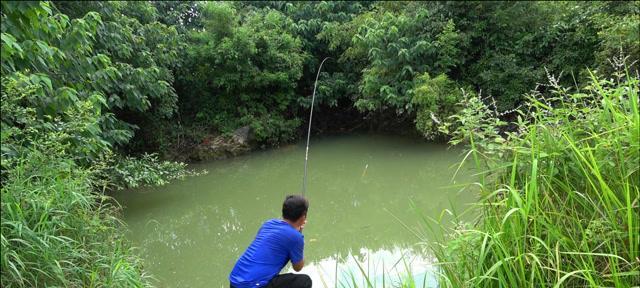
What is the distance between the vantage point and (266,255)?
2.74 m

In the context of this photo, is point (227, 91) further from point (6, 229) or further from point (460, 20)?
point (6, 229)

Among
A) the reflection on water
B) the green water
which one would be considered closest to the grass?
the green water

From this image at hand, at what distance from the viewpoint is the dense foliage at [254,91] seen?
91.8 inches

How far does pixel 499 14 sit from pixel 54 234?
7.93m

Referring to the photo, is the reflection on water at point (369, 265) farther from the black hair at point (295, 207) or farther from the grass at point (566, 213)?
the grass at point (566, 213)

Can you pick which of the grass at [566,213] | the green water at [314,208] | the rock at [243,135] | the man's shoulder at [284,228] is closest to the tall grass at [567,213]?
the grass at [566,213]

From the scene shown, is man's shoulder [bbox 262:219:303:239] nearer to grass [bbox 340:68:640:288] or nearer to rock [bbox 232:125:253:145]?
grass [bbox 340:68:640:288]

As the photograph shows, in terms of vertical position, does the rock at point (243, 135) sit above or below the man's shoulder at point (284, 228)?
below

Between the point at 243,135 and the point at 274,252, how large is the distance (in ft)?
23.1

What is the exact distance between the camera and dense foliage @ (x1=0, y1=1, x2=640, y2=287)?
91.8 inches

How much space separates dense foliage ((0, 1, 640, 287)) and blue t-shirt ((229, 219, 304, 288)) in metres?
0.68

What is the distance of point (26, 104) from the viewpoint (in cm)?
378

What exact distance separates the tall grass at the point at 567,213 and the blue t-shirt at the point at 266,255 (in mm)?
873

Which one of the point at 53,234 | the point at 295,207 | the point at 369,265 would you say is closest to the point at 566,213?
the point at 295,207
